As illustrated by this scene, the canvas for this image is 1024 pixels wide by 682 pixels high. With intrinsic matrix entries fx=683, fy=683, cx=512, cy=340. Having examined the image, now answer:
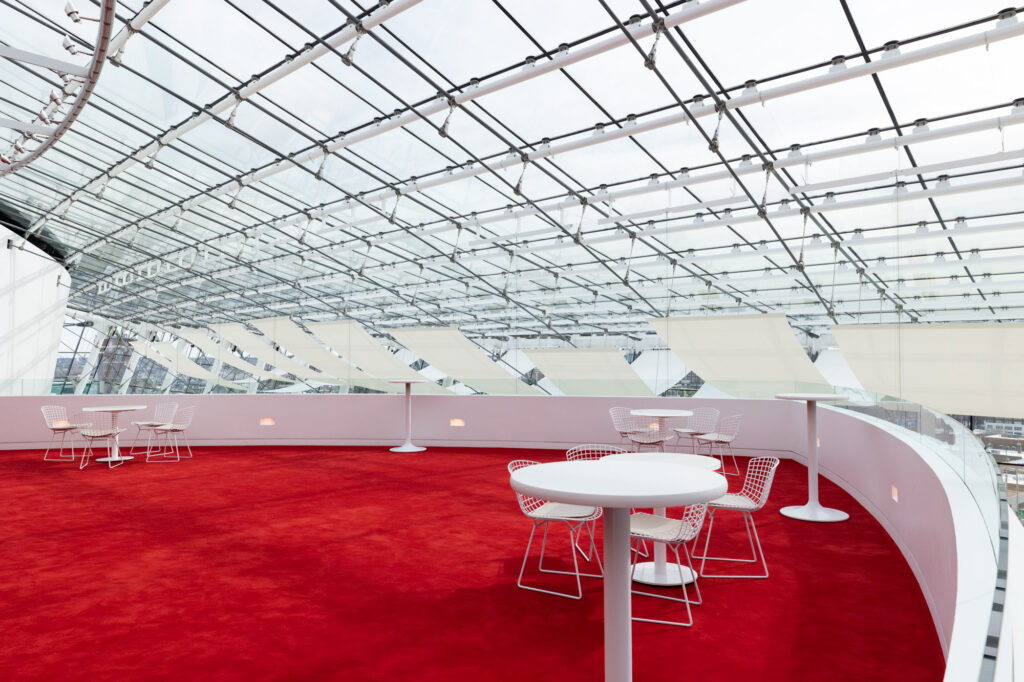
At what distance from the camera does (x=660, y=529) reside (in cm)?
377

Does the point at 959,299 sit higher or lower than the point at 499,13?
lower

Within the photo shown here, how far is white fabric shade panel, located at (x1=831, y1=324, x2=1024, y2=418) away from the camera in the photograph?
4234mm

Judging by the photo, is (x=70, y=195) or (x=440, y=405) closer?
(x=440, y=405)

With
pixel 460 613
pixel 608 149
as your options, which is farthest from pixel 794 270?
pixel 460 613

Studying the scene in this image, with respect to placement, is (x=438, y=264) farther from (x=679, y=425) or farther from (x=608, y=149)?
(x=679, y=425)

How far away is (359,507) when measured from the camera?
649 centimetres

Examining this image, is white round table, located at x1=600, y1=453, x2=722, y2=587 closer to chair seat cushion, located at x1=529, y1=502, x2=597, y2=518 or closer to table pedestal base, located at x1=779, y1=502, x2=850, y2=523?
chair seat cushion, located at x1=529, y1=502, x2=597, y2=518

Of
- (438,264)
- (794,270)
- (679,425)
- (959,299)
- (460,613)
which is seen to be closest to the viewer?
(460,613)

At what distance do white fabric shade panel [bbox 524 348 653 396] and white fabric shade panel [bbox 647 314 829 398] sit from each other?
884mm

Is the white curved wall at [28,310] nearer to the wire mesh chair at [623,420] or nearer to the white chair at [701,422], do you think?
the wire mesh chair at [623,420]

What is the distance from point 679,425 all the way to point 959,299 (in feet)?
13.3

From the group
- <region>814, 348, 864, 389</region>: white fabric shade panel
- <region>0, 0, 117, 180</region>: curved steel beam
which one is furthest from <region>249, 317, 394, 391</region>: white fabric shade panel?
<region>814, 348, 864, 389</region>: white fabric shade panel

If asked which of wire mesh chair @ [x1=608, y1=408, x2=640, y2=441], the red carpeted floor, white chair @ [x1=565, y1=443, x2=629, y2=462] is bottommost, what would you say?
the red carpeted floor

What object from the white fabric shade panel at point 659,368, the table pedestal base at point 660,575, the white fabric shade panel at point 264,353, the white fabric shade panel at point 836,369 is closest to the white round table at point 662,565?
the table pedestal base at point 660,575
